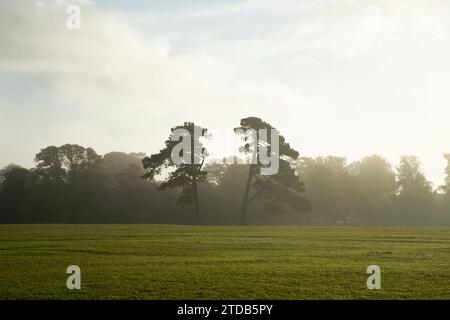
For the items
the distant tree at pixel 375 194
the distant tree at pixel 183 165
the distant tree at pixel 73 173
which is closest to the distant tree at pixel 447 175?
the distant tree at pixel 375 194

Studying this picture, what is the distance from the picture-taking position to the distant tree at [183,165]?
230 ft

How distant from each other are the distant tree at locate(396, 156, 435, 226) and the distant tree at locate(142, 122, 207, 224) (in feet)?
183

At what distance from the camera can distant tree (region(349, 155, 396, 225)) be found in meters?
104

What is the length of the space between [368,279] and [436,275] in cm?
292

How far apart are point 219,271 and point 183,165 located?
53079 millimetres

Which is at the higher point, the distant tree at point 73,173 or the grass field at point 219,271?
the distant tree at point 73,173

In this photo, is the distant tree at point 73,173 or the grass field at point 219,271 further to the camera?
the distant tree at point 73,173

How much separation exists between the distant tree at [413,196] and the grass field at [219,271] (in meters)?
84.4

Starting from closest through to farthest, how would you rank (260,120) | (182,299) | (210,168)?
(182,299) → (260,120) → (210,168)

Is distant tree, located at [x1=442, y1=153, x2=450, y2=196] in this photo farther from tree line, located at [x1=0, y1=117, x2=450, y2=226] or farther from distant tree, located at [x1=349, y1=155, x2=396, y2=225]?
distant tree, located at [x1=349, y1=155, x2=396, y2=225]

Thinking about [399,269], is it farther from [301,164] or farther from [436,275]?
[301,164]

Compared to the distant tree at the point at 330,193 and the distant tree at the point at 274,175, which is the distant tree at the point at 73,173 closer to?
the distant tree at the point at 274,175

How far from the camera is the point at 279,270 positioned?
18.2 meters
